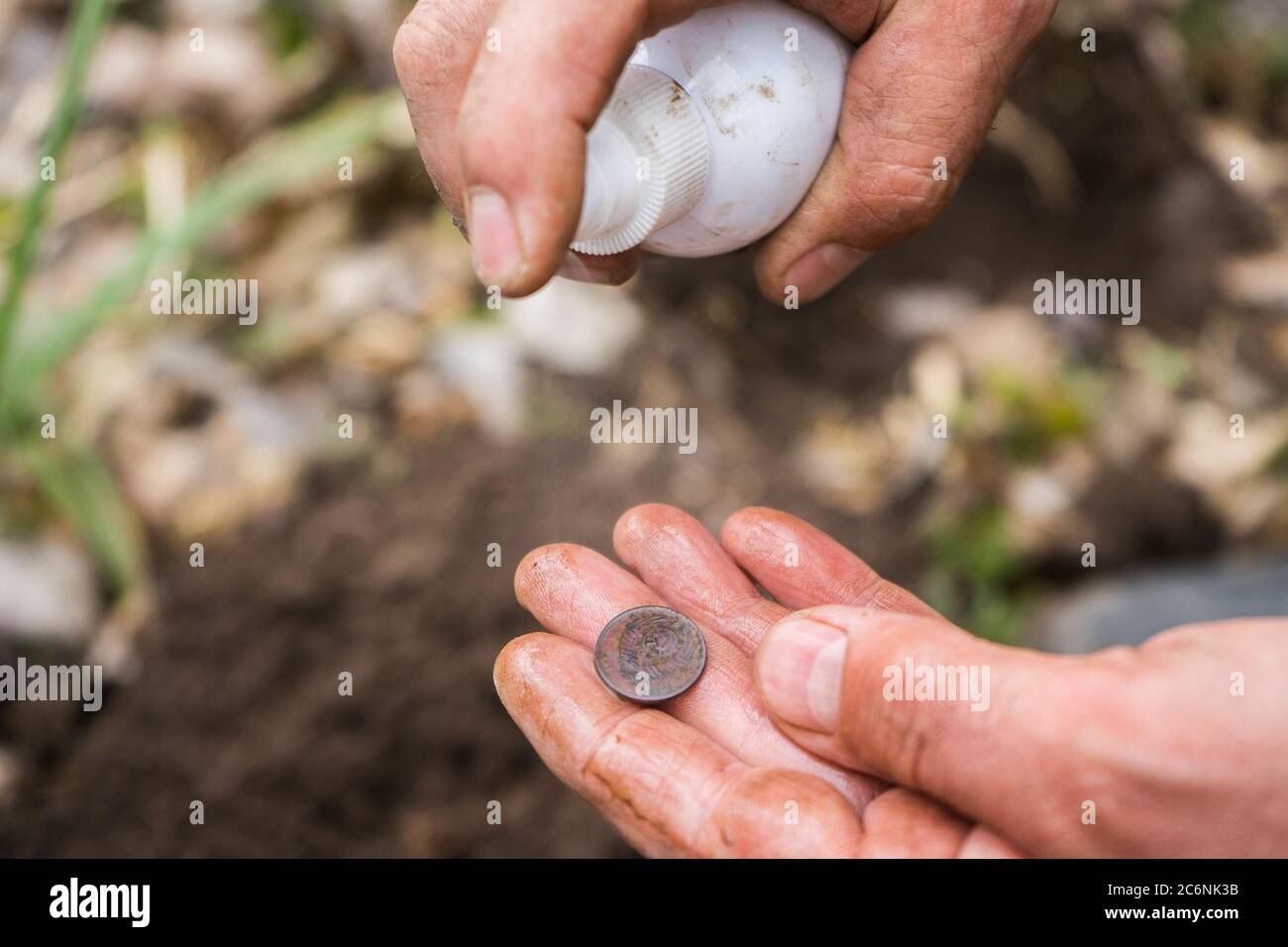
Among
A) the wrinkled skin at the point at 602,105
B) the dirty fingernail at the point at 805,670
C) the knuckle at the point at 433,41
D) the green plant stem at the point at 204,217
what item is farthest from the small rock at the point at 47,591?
the dirty fingernail at the point at 805,670

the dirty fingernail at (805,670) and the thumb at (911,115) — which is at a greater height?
the thumb at (911,115)

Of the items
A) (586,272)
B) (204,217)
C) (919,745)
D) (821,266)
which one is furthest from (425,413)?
(919,745)

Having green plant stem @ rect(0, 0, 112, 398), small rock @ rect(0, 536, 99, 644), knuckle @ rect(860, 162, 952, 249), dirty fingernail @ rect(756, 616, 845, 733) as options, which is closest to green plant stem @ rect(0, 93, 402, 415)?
green plant stem @ rect(0, 0, 112, 398)

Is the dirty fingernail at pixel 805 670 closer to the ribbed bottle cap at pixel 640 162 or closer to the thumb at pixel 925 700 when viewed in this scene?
the thumb at pixel 925 700

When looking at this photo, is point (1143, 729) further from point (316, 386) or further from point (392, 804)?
point (316, 386)

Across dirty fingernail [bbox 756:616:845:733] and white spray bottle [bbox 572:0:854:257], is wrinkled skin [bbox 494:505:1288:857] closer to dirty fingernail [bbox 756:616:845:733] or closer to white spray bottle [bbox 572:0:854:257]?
dirty fingernail [bbox 756:616:845:733]

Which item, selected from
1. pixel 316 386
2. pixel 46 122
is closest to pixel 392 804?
pixel 316 386
